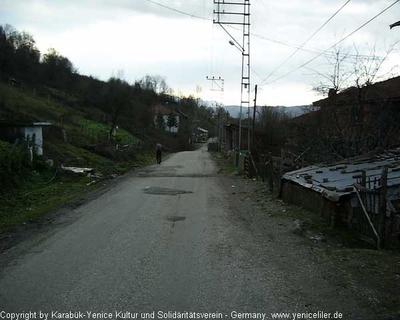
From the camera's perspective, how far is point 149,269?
21.8 feet

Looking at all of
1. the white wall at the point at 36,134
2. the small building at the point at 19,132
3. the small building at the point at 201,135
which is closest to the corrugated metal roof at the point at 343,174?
the white wall at the point at 36,134

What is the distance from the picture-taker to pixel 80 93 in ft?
286

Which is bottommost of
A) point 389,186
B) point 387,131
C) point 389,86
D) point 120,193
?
point 120,193

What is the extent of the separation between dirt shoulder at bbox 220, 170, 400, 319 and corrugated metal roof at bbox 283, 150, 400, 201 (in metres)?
0.84

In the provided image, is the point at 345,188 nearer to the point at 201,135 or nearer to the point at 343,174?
the point at 343,174

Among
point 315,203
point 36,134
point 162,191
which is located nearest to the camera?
point 315,203

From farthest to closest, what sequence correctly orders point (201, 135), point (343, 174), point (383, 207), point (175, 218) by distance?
point (201, 135), point (343, 174), point (175, 218), point (383, 207)

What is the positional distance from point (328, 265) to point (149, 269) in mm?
2830

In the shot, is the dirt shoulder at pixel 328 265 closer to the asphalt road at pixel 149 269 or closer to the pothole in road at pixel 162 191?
the asphalt road at pixel 149 269

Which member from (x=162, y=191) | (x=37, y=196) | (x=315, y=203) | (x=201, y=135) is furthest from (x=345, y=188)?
(x=201, y=135)

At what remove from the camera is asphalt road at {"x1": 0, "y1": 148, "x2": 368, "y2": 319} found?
523cm

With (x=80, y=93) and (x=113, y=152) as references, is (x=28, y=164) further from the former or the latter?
(x=80, y=93)

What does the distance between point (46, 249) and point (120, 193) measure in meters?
9.07

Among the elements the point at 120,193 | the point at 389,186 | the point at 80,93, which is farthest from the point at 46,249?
the point at 80,93
